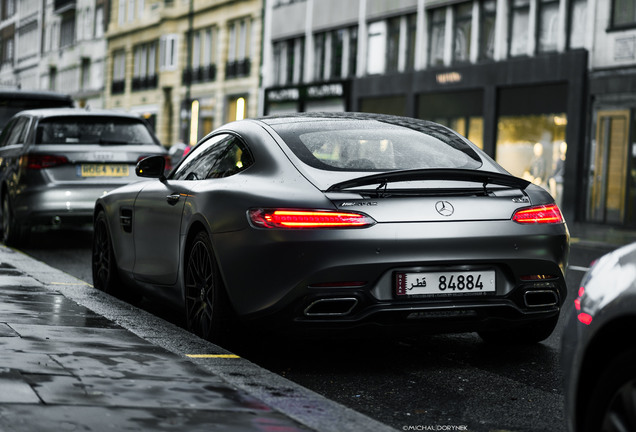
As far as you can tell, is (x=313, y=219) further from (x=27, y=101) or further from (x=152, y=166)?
(x=27, y=101)

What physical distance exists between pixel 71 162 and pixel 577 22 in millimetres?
18442

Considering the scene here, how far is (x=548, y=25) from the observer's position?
1166 inches

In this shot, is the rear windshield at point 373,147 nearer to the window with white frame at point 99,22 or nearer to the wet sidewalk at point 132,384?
the wet sidewalk at point 132,384

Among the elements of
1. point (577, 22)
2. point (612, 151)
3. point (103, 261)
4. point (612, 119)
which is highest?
point (577, 22)

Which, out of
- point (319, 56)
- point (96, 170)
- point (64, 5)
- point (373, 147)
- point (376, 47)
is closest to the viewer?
point (373, 147)

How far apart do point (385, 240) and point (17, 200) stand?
8.53 metres

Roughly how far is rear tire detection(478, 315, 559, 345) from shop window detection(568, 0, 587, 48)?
73.3 feet

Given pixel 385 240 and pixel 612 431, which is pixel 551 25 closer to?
pixel 385 240

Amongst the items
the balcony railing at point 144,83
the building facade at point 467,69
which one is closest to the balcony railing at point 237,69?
the building facade at point 467,69

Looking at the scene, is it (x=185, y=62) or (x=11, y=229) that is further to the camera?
(x=185, y=62)

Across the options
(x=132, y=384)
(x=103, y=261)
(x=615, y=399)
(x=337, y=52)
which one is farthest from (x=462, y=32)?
(x=615, y=399)

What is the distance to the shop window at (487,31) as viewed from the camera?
105ft

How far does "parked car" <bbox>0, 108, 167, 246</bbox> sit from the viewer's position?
13.1m

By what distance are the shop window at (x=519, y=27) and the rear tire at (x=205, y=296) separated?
2482 centimetres
